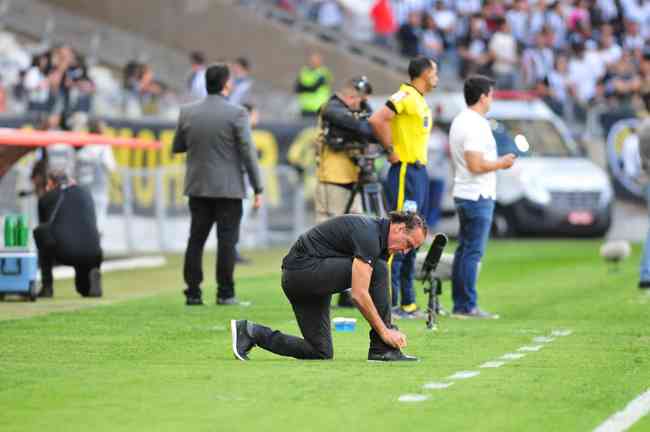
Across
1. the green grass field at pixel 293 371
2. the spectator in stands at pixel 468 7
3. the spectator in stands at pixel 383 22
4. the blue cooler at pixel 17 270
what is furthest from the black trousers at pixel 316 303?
the spectator in stands at pixel 383 22

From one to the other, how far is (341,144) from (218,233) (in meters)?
1.42

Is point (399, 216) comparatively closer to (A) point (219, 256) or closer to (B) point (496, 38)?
(A) point (219, 256)

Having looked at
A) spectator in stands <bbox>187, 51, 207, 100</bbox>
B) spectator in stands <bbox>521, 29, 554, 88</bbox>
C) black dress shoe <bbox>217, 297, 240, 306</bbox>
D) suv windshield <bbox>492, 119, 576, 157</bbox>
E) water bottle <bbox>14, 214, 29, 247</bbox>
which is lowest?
black dress shoe <bbox>217, 297, 240, 306</bbox>

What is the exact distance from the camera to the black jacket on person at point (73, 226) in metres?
Result: 18.4

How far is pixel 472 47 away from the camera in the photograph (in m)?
36.0

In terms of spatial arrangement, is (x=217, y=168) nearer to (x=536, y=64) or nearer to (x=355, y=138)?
(x=355, y=138)

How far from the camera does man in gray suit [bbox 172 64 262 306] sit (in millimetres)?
17094

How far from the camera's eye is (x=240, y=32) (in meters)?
38.4

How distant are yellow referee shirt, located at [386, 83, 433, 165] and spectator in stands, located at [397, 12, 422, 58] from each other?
69.3 ft

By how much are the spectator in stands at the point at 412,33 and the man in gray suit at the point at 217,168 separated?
20040mm

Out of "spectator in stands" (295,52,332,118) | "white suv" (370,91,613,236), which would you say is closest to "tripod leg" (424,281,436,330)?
"white suv" (370,91,613,236)

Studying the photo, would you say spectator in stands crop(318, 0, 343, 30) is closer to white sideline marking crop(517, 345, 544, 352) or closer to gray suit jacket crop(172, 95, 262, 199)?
gray suit jacket crop(172, 95, 262, 199)

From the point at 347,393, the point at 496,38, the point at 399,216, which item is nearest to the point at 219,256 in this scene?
the point at 399,216

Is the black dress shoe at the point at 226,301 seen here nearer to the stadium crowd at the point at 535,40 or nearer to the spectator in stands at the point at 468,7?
the stadium crowd at the point at 535,40
